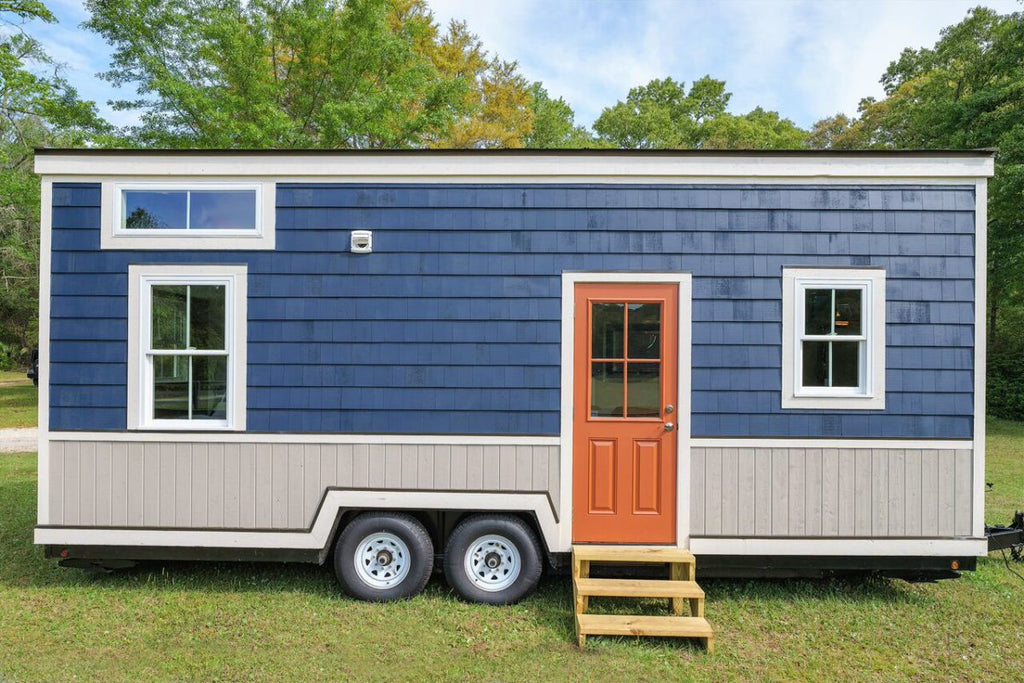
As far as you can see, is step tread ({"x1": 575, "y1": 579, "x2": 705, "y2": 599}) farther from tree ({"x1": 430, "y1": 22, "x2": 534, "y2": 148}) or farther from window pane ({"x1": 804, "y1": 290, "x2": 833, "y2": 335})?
tree ({"x1": 430, "y1": 22, "x2": 534, "y2": 148})

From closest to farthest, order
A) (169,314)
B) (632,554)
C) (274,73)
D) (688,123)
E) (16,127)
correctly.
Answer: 1. (632,554)
2. (169,314)
3. (274,73)
4. (16,127)
5. (688,123)

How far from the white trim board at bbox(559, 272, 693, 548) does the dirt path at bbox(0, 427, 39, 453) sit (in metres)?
9.43

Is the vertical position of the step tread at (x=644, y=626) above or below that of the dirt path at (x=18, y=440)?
above

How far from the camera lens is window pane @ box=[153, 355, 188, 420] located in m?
4.19

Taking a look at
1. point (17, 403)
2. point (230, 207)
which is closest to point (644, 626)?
point (230, 207)

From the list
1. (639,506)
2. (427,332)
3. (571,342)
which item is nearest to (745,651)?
(639,506)

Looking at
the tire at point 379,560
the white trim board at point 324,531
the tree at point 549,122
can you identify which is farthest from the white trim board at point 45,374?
the tree at point 549,122

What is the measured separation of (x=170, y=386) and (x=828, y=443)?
4.53 m

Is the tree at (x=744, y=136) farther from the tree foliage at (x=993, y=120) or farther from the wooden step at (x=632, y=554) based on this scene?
the wooden step at (x=632, y=554)

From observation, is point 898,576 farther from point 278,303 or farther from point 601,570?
point 278,303

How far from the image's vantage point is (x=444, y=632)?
12.1ft

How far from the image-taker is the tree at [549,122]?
61.4ft

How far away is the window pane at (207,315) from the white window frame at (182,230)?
297mm

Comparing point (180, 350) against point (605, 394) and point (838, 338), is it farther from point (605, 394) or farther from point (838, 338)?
point (838, 338)
